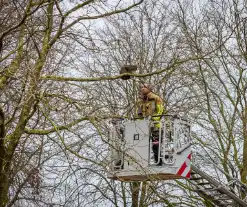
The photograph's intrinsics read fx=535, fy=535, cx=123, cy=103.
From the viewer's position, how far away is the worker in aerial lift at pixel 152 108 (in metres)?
10.1

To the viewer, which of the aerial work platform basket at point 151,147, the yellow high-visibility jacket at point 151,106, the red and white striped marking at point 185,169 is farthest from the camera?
the yellow high-visibility jacket at point 151,106

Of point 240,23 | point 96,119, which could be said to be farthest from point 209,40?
point 96,119

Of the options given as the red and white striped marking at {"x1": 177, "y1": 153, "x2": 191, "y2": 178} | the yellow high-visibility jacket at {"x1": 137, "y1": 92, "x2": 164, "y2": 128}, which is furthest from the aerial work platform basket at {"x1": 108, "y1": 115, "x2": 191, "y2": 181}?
the yellow high-visibility jacket at {"x1": 137, "y1": 92, "x2": 164, "y2": 128}

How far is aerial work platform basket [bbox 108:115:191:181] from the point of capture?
989 centimetres

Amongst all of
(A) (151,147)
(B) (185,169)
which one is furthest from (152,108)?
(B) (185,169)

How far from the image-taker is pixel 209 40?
1623 centimetres

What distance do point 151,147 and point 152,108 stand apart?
797mm

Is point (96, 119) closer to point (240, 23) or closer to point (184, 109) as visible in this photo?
point (184, 109)

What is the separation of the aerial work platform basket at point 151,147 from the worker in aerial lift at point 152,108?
19mm

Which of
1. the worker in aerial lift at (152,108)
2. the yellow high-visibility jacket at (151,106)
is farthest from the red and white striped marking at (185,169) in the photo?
the yellow high-visibility jacket at (151,106)

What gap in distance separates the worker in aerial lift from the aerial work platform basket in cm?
2

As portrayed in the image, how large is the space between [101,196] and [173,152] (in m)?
5.83

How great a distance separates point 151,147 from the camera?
1004cm

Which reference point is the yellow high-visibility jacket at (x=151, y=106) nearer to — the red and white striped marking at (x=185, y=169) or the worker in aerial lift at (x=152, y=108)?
the worker in aerial lift at (x=152, y=108)
